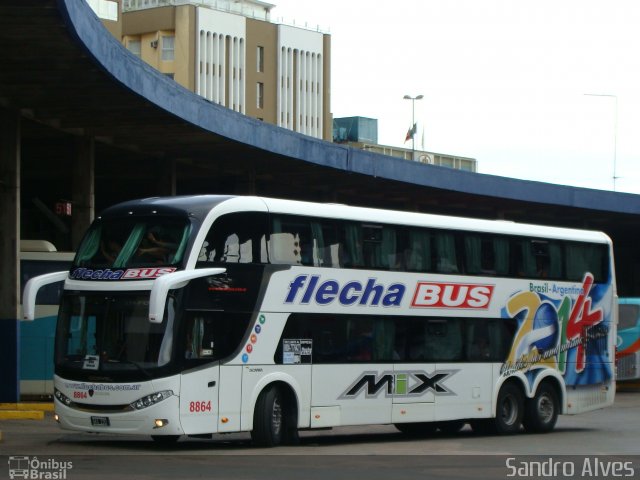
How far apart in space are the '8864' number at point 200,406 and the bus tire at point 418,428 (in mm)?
6064

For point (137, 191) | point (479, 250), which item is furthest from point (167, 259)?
point (137, 191)

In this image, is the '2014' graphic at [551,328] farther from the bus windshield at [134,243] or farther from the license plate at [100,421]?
the license plate at [100,421]

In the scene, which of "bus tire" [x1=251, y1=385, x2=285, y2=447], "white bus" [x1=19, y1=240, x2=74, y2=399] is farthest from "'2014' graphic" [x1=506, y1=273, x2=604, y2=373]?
"white bus" [x1=19, y1=240, x2=74, y2=399]

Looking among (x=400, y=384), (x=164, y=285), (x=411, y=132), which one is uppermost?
(x=411, y=132)

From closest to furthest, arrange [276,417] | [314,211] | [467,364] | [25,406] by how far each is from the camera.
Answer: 1. [276,417]
2. [314,211]
3. [467,364]
4. [25,406]

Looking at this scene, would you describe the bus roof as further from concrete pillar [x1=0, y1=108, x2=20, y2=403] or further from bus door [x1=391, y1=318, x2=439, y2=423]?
concrete pillar [x1=0, y1=108, x2=20, y2=403]

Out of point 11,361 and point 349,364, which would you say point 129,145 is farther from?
point 349,364

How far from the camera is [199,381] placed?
55.7ft

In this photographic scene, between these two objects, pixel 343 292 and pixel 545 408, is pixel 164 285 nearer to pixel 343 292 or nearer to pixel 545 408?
pixel 343 292

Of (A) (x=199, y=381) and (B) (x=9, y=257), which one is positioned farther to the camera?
(B) (x=9, y=257)

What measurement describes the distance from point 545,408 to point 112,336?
31.0ft

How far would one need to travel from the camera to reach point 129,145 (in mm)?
30594

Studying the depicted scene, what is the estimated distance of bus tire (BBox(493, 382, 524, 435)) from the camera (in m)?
22.3

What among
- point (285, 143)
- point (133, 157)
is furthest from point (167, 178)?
point (285, 143)
